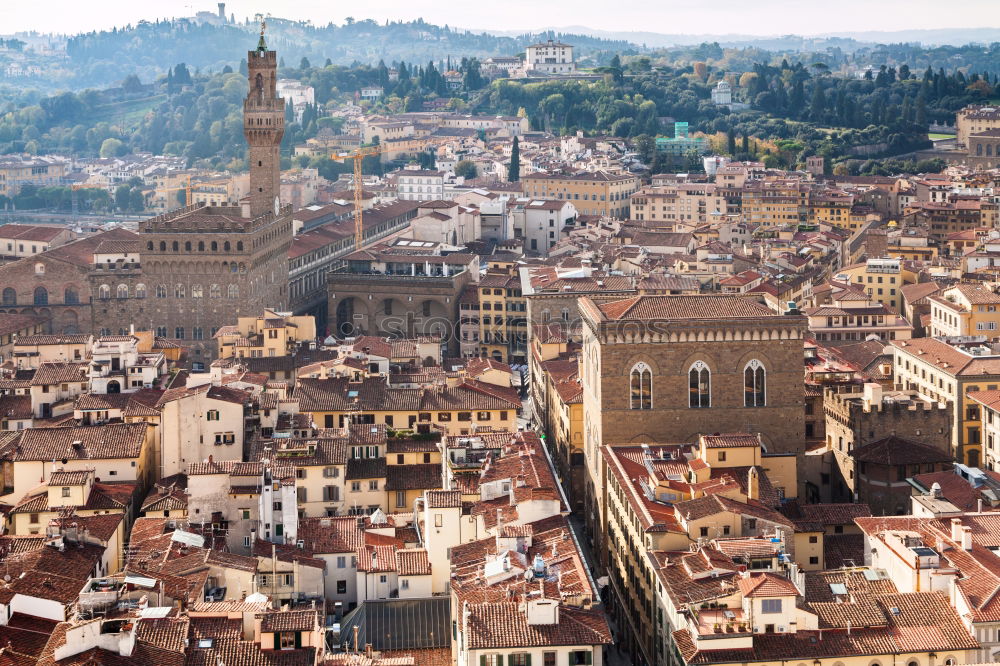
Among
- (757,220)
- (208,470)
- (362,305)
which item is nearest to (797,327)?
(208,470)

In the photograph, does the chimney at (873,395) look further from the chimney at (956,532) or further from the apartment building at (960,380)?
the chimney at (956,532)

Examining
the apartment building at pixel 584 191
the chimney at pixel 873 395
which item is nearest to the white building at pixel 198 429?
→ the chimney at pixel 873 395

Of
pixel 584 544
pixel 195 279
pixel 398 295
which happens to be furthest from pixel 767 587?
pixel 398 295

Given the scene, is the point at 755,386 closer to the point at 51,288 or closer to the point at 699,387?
the point at 699,387

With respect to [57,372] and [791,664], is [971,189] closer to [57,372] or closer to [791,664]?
[57,372]

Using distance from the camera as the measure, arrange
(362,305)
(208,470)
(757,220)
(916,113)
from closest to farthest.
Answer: (208,470), (362,305), (757,220), (916,113)
